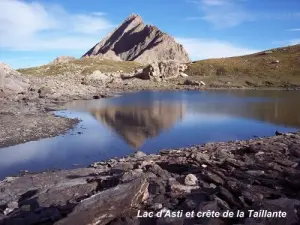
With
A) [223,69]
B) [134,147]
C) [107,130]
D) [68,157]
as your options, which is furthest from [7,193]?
[223,69]

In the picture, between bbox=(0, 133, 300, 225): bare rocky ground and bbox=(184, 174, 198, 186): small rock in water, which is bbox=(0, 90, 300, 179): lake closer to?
bbox=(0, 133, 300, 225): bare rocky ground

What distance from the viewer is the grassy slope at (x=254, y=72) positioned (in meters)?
103

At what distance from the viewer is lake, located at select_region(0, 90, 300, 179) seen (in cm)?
2222

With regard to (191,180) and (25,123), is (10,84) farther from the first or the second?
(191,180)

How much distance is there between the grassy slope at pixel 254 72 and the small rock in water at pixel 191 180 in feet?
297

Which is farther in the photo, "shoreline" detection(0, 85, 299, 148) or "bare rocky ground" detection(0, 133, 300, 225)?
"shoreline" detection(0, 85, 299, 148)

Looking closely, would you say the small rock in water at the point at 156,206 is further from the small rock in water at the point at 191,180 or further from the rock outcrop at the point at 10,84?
the rock outcrop at the point at 10,84

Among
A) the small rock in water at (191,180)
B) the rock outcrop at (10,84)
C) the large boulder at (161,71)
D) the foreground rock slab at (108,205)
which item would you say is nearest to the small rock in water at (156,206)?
the foreground rock slab at (108,205)

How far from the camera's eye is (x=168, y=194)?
11211 mm

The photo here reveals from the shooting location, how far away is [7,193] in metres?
14.5

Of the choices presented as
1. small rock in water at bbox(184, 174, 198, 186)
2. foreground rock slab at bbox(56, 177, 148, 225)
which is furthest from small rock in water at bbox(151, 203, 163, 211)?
small rock in water at bbox(184, 174, 198, 186)

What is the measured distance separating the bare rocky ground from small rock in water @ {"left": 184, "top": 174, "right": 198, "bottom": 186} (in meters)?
0.03

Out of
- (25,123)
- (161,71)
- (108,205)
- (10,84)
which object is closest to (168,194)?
(108,205)

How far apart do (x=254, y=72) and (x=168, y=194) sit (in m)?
110
